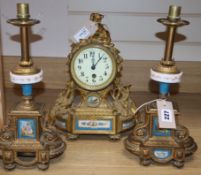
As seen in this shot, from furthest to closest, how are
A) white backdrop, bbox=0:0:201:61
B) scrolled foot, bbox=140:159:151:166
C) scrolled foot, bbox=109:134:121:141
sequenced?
white backdrop, bbox=0:0:201:61, scrolled foot, bbox=109:134:121:141, scrolled foot, bbox=140:159:151:166

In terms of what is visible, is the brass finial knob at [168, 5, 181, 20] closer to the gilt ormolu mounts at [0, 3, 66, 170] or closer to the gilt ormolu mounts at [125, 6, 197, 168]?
the gilt ormolu mounts at [125, 6, 197, 168]

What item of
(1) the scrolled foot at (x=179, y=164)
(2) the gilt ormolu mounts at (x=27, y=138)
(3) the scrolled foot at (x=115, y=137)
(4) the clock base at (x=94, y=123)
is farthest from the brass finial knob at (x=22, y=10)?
(1) the scrolled foot at (x=179, y=164)

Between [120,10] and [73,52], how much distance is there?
38cm

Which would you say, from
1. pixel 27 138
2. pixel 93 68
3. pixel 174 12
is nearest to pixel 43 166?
pixel 27 138

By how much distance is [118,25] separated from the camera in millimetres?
1459

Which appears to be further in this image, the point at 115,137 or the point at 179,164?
the point at 115,137

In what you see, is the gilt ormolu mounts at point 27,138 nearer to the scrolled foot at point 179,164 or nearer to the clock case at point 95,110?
the clock case at point 95,110

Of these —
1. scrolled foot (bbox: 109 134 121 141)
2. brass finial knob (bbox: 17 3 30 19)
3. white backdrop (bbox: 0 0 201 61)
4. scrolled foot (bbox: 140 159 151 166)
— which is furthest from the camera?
white backdrop (bbox: 0 0 201 61)

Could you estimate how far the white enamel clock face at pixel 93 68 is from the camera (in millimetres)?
1143

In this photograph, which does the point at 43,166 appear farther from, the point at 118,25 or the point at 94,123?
the point at 118,25

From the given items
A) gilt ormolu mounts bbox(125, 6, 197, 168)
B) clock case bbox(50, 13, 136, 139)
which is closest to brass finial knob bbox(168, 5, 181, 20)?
gilt ormolu mounts bbox(125, 6, 197, 168)

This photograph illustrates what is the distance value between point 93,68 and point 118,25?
36 centimetres

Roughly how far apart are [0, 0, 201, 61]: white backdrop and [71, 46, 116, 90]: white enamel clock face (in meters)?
0.34

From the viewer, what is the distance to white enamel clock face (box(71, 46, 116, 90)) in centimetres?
114
